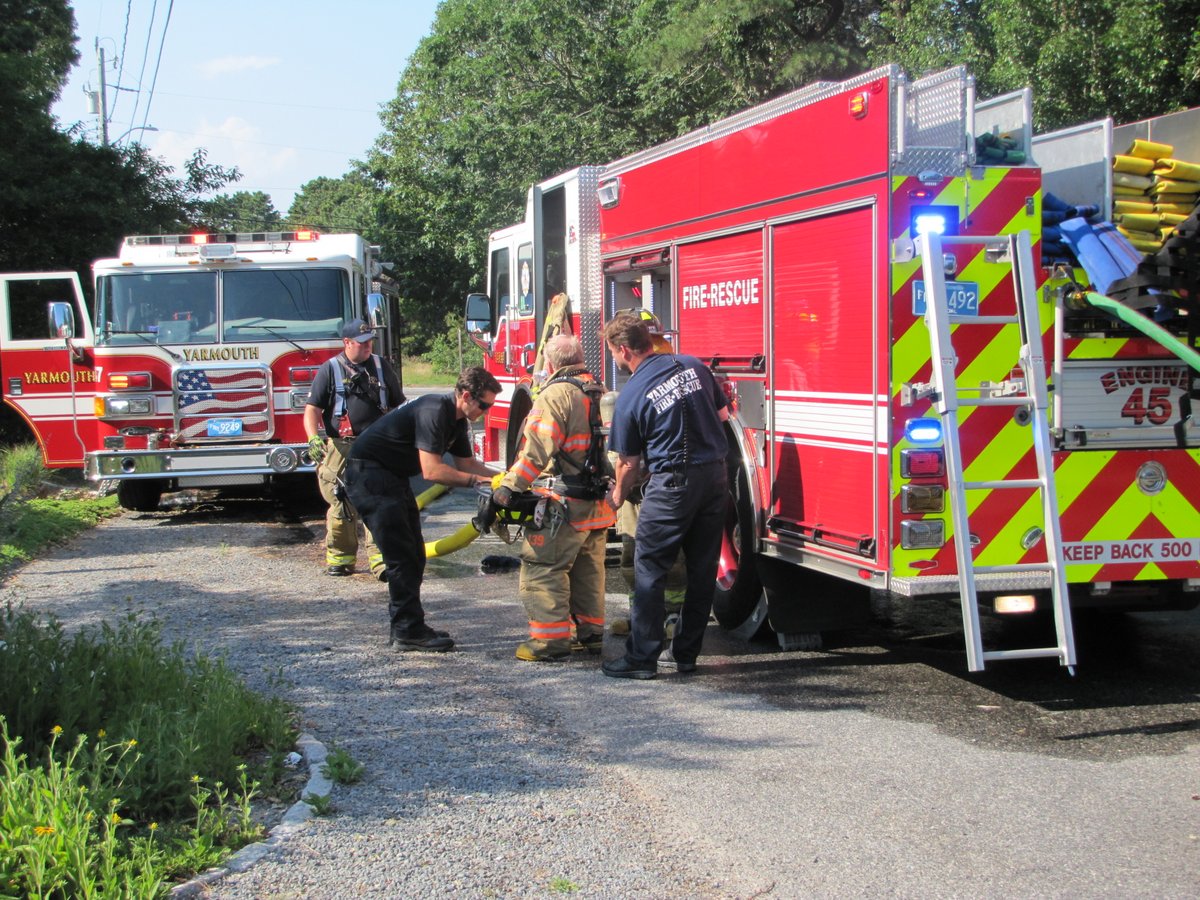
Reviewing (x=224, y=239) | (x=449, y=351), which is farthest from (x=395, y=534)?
(x=449, y=351)

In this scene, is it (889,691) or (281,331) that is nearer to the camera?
(889,691)

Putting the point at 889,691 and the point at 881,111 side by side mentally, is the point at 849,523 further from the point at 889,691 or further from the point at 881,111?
the point at 881,111

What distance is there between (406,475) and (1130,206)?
394 cm

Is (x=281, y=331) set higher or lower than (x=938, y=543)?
higher

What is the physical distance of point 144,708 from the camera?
464cm

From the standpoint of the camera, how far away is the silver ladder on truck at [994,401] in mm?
5148

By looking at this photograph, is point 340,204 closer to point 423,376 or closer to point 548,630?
point 423,376

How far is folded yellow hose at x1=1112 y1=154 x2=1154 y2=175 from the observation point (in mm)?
5820

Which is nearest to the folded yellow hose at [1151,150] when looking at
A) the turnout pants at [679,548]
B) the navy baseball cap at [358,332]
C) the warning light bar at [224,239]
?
the turnout pants at [679,548]

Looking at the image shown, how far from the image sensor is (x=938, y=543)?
5.39 m

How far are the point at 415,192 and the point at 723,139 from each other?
25.2m

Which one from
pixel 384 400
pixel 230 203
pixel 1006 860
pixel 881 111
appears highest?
pixel 230 203

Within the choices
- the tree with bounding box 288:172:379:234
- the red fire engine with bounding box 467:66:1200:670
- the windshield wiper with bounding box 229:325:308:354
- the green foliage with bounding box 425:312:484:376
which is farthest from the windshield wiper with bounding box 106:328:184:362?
the green foliage with bounding box 425:312:484:376

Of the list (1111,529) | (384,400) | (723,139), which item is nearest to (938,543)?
(1111,529)
